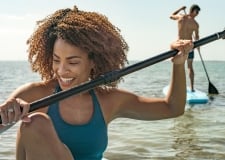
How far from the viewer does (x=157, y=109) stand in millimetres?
3168

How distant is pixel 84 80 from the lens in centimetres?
303

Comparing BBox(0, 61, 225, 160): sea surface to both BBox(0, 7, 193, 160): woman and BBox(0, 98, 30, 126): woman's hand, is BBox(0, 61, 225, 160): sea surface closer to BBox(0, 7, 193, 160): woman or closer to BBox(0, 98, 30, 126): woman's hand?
BBox(0, 7, 193, 160): woman

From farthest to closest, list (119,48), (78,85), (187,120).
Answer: (187,120), (119,48), (78,85)

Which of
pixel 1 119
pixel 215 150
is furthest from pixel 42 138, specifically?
pixel 215 150

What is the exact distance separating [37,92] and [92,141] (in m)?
0.46

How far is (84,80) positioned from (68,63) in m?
0.22

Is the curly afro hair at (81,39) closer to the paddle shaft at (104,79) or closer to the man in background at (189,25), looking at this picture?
the paddle shaft at (104,79)

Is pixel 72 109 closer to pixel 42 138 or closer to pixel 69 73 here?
pixel 69 73

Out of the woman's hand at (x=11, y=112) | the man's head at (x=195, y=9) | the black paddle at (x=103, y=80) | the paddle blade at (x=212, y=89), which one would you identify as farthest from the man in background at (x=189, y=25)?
the woman's hand at (x=11, y=112)

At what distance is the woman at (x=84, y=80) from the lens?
2.89 meters

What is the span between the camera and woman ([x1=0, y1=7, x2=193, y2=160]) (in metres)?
2.89

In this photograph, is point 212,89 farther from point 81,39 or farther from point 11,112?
point 11,112

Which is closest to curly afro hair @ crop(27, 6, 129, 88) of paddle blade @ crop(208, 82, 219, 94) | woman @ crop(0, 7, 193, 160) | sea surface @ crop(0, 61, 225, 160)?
woman @ crop(0, 7, 193, 160)

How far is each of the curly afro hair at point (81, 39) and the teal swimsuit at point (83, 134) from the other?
11.9 inches
